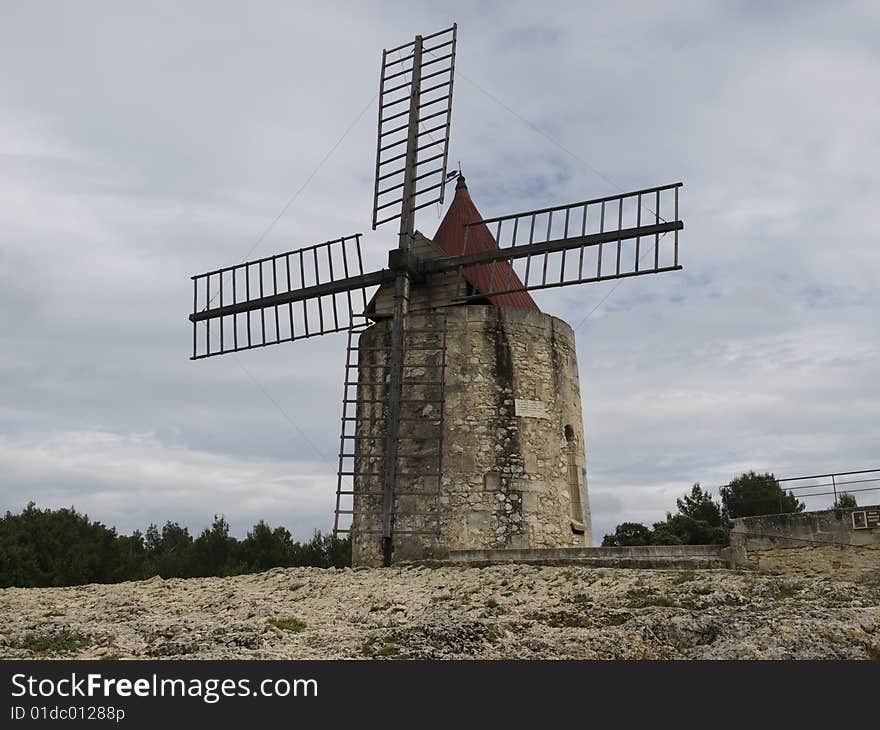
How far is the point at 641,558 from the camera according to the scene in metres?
11.1

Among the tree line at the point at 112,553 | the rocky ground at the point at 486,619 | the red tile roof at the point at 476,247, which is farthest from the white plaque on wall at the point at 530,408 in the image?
the tree line at the point at 112,553

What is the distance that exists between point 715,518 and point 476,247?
19.5 meters

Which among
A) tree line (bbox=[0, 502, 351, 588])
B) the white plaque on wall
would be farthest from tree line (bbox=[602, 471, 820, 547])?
the white plaque on wall

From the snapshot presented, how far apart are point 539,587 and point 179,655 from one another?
3896 millimetres

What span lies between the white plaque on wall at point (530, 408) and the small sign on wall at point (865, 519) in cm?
470

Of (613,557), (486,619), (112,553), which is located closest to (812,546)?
(613,557)

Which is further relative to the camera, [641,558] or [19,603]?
[19,603]

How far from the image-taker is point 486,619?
852cm

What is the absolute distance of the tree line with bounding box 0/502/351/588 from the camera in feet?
79.6

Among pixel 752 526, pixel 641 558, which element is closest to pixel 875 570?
pixel 752 526

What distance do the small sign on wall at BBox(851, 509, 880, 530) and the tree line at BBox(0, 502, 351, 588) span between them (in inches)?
705

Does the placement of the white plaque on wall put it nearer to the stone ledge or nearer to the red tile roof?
the red tile roof

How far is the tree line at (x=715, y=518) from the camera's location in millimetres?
28188

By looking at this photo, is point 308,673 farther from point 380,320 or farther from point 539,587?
point 380,320
